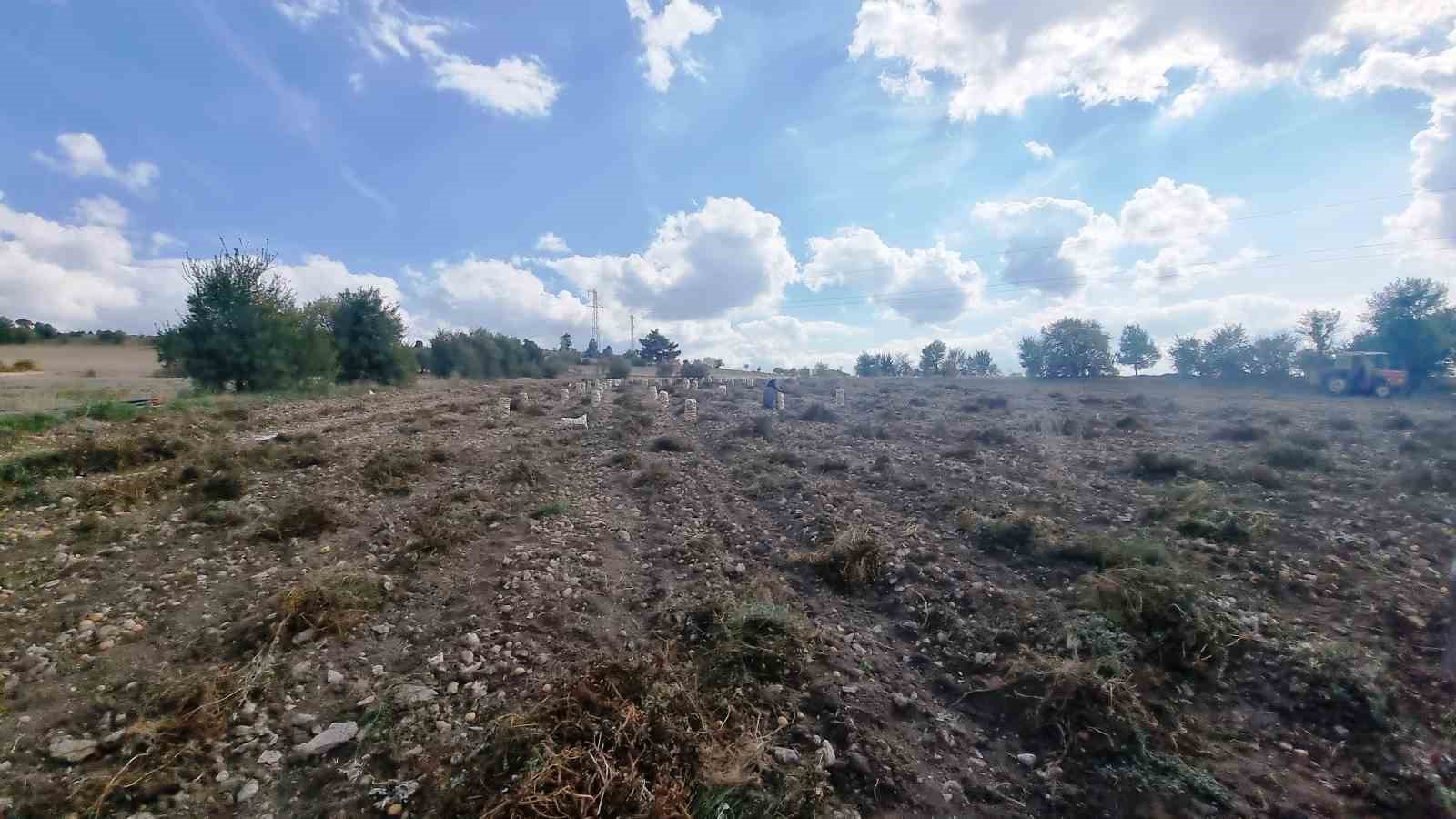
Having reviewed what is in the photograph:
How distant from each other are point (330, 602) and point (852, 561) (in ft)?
16.7

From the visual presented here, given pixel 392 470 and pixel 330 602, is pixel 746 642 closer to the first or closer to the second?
pixel 330 602

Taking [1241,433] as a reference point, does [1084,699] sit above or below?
below

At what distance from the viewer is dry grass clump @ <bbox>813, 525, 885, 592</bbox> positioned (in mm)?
6516

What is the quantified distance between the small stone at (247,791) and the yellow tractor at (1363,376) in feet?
147

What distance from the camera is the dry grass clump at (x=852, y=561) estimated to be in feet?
21.4

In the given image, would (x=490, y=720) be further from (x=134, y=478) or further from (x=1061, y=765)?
(x=134, y=478)


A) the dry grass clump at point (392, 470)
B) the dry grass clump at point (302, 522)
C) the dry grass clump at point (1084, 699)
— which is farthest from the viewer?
the dry grass clump at point (392, 470)

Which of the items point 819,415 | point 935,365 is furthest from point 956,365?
point 819,415

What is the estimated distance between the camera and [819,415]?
808 inches

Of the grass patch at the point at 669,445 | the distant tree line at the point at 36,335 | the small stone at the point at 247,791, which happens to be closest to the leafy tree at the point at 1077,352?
the grass patch at the point at 669,445

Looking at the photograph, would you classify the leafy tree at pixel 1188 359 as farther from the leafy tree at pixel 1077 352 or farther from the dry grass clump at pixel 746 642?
the dry grass clump at pixel 746 642

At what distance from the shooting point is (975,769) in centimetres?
393

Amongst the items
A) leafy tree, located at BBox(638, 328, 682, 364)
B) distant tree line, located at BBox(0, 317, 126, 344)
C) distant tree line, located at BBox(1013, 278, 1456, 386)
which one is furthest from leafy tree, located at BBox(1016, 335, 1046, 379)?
distant tree line, located at BBox(0, 317, 126, 344)

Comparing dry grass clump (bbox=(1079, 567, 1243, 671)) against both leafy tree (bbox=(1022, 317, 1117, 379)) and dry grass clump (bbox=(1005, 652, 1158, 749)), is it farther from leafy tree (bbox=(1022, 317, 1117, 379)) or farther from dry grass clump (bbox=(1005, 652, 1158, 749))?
leafy tree (bbox=(1022, 317, 1117, 379))
